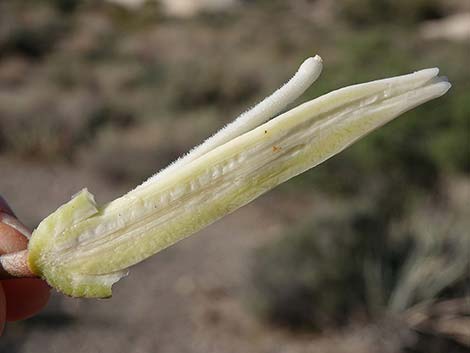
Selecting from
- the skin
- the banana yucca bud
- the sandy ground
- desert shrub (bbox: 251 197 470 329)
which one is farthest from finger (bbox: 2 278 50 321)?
desert shrub (bbox: 251 197 470 329)

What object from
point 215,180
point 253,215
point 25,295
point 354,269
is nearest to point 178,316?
point 354,269

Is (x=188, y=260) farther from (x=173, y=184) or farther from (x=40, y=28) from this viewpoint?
(x=40, y=28)

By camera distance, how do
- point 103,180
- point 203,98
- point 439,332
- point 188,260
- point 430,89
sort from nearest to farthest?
point 430,89 < point 439,332 < point 188,260 < point 103,180 < point 203,98

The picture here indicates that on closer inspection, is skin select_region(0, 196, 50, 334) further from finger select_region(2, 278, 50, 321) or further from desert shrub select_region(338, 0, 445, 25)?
desert shrub select_region(338, 0, 445, 25)

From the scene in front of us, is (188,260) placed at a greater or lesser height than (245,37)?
lesser

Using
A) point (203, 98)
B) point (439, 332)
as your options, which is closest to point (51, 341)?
point (439, 332)

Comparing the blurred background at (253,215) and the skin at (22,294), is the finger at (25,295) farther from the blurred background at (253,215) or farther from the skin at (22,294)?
the blurred background at (253,215)

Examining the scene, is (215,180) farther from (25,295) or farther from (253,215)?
(253,215)
